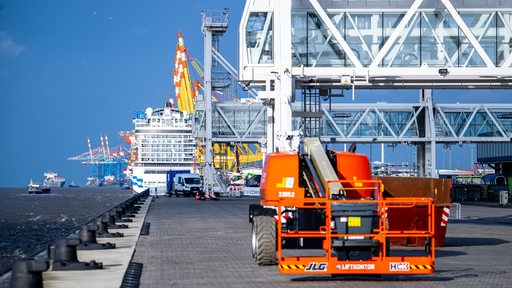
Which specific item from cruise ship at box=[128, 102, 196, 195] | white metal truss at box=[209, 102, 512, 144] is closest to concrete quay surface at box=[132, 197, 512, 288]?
white metal truss at box=[209, 102, 512, 144]

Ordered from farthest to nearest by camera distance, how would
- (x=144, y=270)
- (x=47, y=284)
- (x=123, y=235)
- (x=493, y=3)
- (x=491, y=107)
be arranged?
1. (x=491, y=107)
2. (x=493, y=3)
3. (x=123, y=235)
4. (x=144, y=270)
5. (x=47, y=284)

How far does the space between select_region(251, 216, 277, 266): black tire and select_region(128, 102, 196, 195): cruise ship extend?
139390 millimetres

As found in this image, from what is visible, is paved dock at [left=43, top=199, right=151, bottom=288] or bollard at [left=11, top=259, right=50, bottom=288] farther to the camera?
paved dock at [left=43, top=199, right=151, bottom=288]

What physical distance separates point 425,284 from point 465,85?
78.5ft

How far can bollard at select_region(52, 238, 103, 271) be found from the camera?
17.9 m

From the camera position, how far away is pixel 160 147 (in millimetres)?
168875

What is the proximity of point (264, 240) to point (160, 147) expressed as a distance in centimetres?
15142

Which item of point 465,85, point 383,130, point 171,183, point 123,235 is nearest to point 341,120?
point 383,130

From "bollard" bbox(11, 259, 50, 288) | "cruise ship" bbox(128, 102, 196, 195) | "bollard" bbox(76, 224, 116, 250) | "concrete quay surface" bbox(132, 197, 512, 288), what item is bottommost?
"concrete quay surface" bbox(132, 197, 512, 288)

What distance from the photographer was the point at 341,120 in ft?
349

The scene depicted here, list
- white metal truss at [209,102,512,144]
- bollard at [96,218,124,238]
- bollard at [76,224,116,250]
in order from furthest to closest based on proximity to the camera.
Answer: white metal truss at [209,102,512,144], bollard at [96,218,124,238], bollard at [76,224,116,250]

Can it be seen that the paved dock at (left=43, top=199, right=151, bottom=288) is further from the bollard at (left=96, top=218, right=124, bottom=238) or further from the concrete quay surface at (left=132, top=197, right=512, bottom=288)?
the bollard at (left=96, top=218, right=124, bottom=238)

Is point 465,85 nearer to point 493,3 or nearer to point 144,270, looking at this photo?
point 493,3

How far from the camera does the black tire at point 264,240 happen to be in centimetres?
1805
